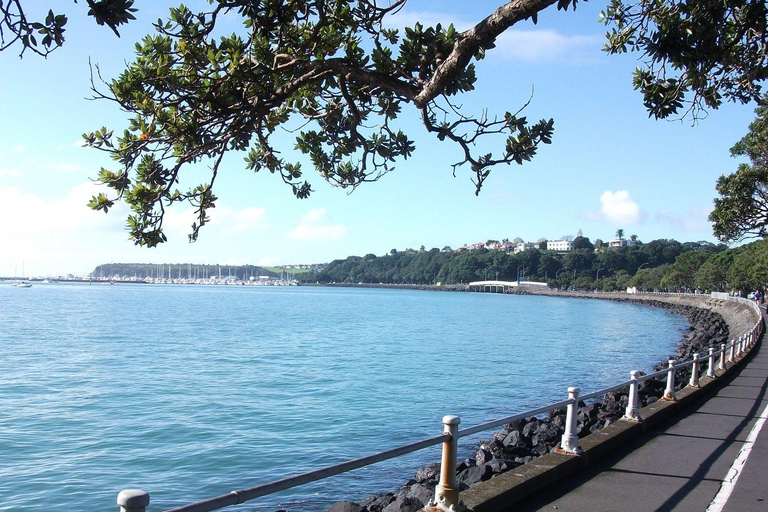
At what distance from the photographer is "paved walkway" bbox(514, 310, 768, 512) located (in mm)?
6887

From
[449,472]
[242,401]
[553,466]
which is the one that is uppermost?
[449,472]

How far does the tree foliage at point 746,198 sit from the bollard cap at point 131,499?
80.4 feet

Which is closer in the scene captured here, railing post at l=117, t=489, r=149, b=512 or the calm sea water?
railing post at l=117, t=489, r=149, b=512

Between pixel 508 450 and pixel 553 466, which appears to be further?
pixel 508 450

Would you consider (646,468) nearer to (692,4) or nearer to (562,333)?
(692,4)

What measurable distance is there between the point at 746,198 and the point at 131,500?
25.6m

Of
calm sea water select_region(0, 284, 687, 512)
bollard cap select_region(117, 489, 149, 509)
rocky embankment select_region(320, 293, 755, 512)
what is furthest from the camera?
calm sea water select_region(0, 284, 687, 512)

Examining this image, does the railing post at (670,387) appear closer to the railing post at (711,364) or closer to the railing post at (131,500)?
the railing post at (711,364)

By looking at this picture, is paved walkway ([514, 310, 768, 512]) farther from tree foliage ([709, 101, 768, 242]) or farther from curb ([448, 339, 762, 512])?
tree foliage ([709, 101, 768, 242])

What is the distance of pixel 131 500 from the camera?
3383 mm

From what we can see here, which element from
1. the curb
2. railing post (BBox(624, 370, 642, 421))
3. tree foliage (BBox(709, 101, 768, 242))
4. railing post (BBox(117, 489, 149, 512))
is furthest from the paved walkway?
tree foliage (BBox(709, 101, 768, 242))

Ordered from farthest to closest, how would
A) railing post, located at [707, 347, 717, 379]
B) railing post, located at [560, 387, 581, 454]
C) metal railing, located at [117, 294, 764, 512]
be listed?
railing post, located at [707, 347, 717, 379] → railing post, located at [560, 387, 581, 454] → metal railing, located at [117, 294, 764, 512]

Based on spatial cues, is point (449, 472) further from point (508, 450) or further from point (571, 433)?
point (508, 450)

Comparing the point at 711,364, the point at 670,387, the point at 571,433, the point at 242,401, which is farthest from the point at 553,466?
the point at 242,401
